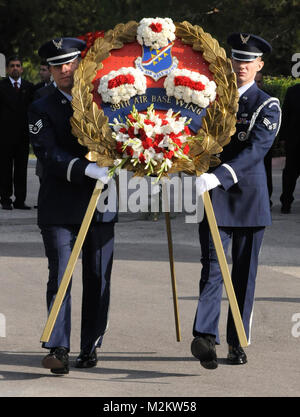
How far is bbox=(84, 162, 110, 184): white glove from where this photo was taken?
685cm

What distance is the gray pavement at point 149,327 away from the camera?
6688 mm

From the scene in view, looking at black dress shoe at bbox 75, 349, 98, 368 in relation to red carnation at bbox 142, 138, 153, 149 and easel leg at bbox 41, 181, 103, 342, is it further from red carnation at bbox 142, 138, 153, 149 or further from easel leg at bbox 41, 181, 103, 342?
red carnation at bbox 142, 138, 153, 149

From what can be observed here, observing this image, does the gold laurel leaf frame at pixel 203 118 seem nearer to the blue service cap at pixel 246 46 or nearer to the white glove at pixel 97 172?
the white glove at pixel 97 172

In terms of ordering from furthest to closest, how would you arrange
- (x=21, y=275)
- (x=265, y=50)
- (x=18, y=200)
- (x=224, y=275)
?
(x=18, y=200) < (x=21, y=275) < (x=265, y=50) < (x=224, y=275)

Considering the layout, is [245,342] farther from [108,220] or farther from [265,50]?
[265,50]

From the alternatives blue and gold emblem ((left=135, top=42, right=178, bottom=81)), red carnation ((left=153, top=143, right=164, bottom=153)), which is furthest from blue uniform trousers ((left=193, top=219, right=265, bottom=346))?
blue and gold emblem ((left=135, top=42, right=178, bottom=81))

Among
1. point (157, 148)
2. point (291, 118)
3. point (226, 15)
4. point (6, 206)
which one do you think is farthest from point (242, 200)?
point (226, 15)

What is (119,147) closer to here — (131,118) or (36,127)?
(131,118)

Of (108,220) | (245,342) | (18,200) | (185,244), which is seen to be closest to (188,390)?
(245,342)

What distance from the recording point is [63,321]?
7082mm

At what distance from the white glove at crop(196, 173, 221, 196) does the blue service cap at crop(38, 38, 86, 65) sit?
1030 mm

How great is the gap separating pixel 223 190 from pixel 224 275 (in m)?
0.64

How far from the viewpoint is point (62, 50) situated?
275 inches
